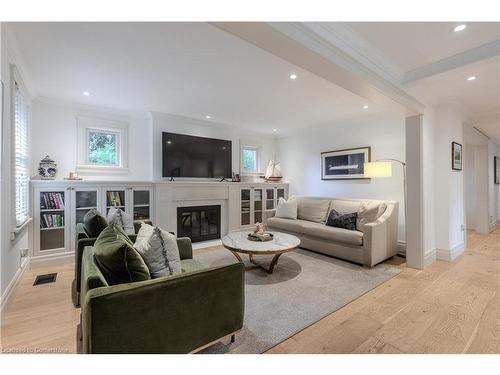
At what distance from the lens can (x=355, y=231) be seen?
340 cm

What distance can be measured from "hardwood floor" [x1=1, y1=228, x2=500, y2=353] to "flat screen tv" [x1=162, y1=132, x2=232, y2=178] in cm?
229

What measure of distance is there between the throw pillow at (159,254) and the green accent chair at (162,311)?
0.26 m

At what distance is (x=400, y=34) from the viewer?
1.94m

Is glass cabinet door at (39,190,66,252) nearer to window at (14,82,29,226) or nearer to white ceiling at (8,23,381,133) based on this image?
window at (14,82,29,226)

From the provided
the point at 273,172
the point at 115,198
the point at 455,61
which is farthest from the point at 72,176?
the point at 455,61

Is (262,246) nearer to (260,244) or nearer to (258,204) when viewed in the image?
(260,244)

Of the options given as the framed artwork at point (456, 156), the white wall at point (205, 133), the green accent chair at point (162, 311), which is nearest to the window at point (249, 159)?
the white wall at point (205, 133)

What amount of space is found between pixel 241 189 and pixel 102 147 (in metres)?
2.61

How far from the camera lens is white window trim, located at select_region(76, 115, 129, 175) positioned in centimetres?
371

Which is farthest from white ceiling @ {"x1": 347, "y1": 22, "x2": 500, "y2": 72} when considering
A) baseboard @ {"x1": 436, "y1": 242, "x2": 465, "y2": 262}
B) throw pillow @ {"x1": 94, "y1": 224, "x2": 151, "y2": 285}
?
baseboard @ {"x1": 436, "y1": 242, "x2": 465, "y2": 262}

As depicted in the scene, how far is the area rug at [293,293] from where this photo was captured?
5.79ft

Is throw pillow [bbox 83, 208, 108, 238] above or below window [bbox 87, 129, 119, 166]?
below
